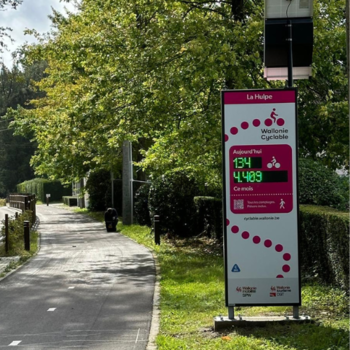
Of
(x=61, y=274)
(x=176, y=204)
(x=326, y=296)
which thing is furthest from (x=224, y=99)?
(x=176, y=204)

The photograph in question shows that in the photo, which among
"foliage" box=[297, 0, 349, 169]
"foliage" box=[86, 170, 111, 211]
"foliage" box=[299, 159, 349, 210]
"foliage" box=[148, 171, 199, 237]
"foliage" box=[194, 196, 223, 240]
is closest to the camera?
"foliage" box=[299, 159, 349, 210]

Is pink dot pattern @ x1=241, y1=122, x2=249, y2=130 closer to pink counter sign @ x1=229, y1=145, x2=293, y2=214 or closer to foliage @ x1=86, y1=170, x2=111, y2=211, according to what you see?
pink counter sign @ x1=229, y1=145, x2=293, y2=214

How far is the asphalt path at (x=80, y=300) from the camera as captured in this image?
27.8 ft

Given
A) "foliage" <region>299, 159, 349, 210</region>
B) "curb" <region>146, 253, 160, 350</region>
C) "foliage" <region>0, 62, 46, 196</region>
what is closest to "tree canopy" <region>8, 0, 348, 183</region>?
"foliage" <region>299, 159, 349, 210</region>

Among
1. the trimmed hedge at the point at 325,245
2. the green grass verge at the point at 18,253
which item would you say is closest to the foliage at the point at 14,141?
the green grass verge at the point at 18,253

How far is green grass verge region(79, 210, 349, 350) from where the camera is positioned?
7379mm

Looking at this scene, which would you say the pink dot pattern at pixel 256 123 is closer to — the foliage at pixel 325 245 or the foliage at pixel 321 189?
the foliage at pixel 325 245

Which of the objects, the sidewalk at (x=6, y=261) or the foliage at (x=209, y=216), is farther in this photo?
the foliage at (x=209, y=216)

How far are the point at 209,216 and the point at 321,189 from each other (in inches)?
291

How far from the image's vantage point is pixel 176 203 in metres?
22.7

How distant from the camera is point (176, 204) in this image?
22.7m

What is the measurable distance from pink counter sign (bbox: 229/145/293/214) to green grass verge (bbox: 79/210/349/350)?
4.78 feet

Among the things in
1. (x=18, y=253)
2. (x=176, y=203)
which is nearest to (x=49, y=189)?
(x=176, y=203)

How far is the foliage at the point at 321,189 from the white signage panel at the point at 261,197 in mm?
5981
